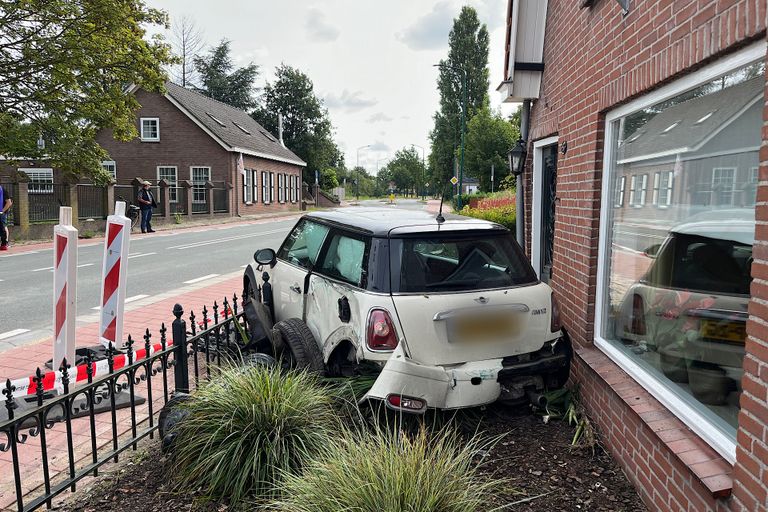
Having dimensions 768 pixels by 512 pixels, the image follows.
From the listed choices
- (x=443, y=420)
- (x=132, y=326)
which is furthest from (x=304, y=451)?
(x=132, y=326)

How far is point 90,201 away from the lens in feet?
72.2

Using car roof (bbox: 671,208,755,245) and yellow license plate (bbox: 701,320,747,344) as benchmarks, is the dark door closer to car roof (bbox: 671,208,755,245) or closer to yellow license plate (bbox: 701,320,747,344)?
car roof (bbox: 671,208,755,245)

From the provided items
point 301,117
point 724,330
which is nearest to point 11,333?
point 724,330

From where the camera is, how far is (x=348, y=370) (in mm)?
4027

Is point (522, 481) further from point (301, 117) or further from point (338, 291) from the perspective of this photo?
point (301, 117)

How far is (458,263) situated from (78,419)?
10.2 feet

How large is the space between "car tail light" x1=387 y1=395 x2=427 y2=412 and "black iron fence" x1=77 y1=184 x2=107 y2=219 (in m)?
21.1

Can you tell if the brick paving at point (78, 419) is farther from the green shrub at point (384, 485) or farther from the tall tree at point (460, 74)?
the tall tree at point (460, 74)

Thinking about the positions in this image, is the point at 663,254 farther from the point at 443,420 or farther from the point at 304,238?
the point at 304,238

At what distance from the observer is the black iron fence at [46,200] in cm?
1956

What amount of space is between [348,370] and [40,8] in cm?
1777

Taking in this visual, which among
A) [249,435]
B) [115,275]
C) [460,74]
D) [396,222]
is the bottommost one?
[249,435]

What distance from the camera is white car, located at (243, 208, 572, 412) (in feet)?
11.7

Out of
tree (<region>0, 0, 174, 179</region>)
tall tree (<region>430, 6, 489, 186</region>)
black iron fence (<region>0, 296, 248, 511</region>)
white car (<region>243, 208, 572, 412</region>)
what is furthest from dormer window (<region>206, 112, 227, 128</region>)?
white car (<region>243, 208, 572, 412</region>)
